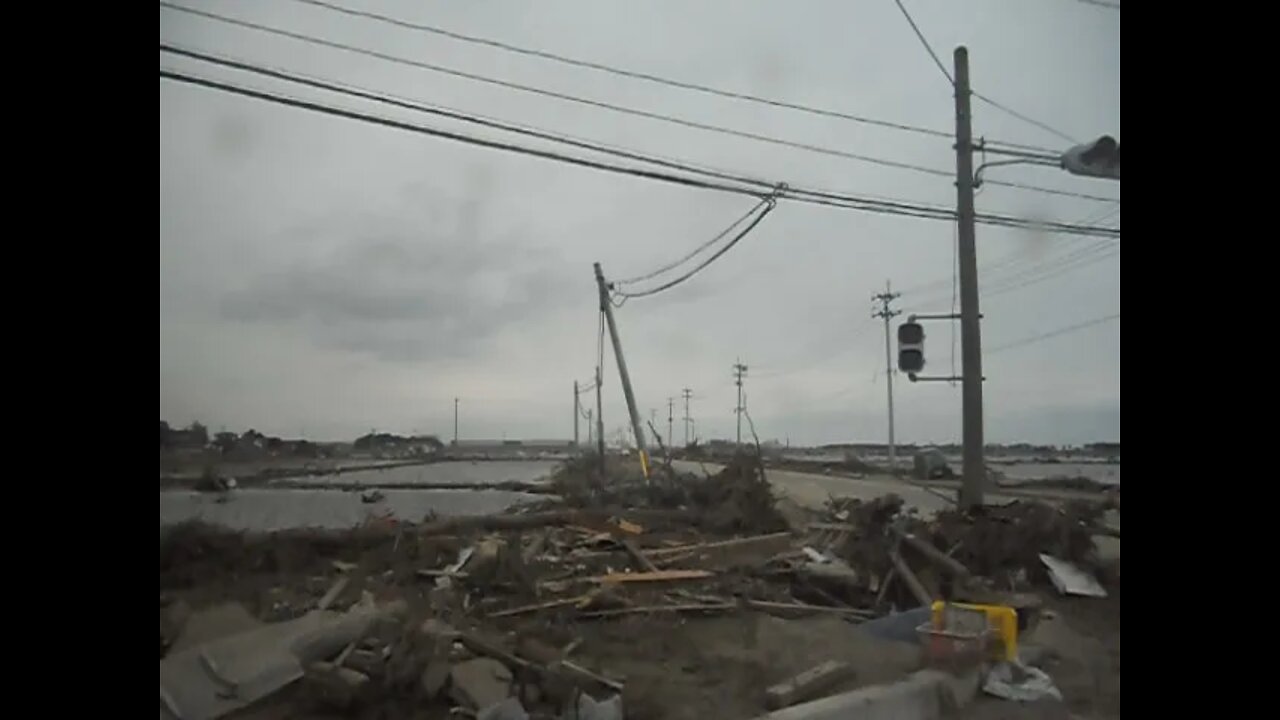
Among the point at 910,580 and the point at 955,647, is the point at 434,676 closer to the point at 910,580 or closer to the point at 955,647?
the point at 955,647

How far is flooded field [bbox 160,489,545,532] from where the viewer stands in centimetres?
226

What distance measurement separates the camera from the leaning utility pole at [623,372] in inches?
113

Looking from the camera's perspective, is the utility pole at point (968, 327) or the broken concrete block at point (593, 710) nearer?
the broken concrete block at point (593, 710)

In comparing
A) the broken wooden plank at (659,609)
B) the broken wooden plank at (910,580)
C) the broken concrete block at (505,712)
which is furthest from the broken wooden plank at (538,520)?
the broken wooden plank at (910,580)

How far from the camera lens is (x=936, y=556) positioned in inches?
142

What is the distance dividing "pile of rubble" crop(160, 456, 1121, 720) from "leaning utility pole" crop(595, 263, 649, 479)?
0.38 ft

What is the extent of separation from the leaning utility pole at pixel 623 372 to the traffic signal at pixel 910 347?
116 centimetres

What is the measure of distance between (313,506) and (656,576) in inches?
47.4

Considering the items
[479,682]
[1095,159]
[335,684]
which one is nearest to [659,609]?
[479,682]

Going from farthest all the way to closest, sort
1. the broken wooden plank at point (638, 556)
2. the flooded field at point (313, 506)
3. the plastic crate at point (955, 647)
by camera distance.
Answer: the broken wooden plank at point (638, 556) → the plastic crate at point (955, 647) → the flooded field at point (313, 506)

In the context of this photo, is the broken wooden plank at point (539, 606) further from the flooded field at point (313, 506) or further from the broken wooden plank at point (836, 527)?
the broken wooden plank at point (836, 527)
